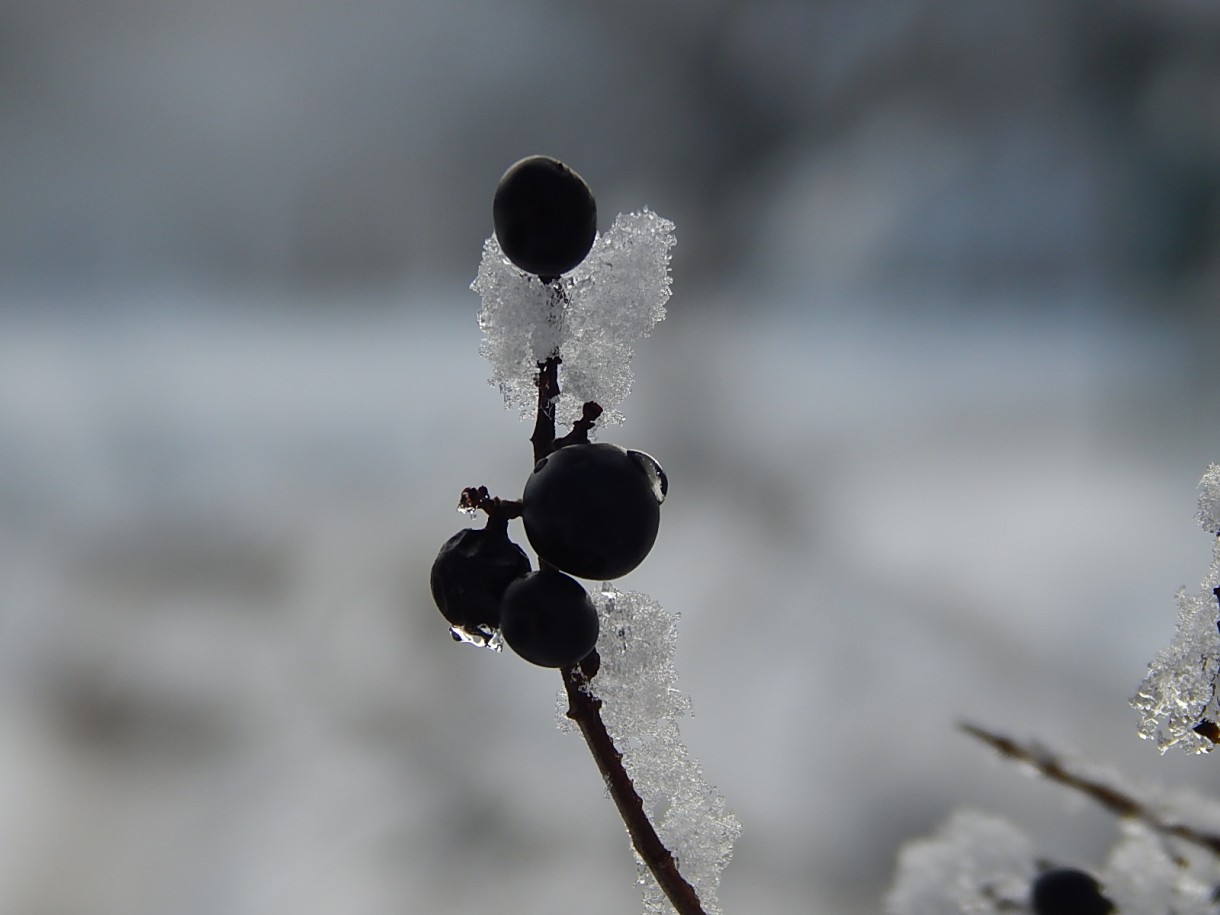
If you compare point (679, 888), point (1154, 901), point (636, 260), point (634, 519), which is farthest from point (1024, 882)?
point (636, 260)

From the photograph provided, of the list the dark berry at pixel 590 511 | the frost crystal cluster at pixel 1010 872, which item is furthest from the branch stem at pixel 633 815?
the frost crystal cluster at pixel 1010 872

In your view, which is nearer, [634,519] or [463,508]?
[634,519]

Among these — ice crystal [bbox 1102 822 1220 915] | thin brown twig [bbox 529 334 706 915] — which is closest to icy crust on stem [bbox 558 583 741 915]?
A: thin brown twig [bbox 529 334 706 915]

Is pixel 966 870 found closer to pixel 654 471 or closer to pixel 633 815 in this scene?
pixel 633 815

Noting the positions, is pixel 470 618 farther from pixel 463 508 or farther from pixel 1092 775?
pixel 1092 775

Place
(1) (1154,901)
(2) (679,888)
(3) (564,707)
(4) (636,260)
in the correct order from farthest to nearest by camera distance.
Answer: (3) (564,707), (4) (636,260), (2) (679,888), (1) (1154,901)

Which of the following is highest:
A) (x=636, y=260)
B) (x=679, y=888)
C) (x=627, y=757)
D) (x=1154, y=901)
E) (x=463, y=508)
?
(x=636, y=260)

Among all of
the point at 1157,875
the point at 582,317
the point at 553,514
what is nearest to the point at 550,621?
the point at 553,514

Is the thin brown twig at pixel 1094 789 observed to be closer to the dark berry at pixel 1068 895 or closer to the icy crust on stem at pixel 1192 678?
the dark berry at pixel 1068 895
